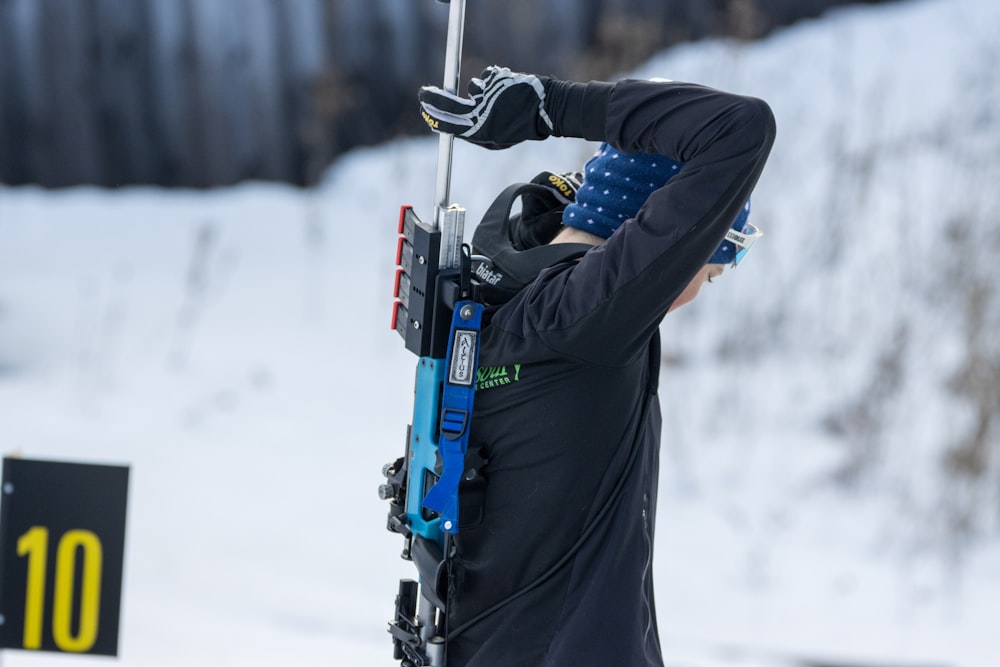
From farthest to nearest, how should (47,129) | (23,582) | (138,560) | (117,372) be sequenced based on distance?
(47,129) < (117,372) < (138,560) < (23,582)

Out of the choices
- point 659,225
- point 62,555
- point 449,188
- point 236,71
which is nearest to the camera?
point 659,225

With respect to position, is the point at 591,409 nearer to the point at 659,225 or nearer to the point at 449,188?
the point at 659,225

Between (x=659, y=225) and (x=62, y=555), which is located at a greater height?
(x=659, y=225)

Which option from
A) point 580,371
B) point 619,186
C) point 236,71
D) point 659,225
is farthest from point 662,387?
point 659,225

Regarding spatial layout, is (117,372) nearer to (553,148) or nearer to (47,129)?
(47,129)

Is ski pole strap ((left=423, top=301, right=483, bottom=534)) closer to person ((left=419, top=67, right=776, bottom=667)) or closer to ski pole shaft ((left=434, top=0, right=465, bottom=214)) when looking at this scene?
person ((left=419, top=67, right=776, bottom=667))

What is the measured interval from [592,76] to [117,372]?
3.22 meters

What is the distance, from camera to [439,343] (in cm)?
176

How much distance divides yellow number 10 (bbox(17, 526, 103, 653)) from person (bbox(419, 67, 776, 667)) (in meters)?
0.85

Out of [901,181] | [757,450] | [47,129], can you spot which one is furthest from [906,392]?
[47,129]

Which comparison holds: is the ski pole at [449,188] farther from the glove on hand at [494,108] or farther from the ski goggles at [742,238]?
the ski goggles at [742,238]

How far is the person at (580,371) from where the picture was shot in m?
1.52

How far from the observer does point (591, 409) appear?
165 cm

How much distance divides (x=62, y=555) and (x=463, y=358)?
107cm
